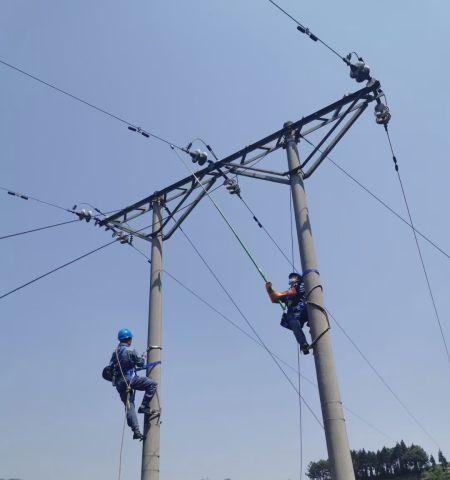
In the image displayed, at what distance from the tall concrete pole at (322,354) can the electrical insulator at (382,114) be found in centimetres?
134

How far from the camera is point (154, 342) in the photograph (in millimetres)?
8438

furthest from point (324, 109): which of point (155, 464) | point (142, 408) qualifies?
point (155, 464)

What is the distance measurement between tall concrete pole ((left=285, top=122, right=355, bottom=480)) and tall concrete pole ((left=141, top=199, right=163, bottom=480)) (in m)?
3.03

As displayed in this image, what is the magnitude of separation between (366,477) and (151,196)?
11682cm

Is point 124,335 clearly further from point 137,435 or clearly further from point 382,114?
point 382,114

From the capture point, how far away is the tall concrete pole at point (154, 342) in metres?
7.56

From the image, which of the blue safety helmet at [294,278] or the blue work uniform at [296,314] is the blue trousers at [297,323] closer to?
the blue work uniform at [296,314]

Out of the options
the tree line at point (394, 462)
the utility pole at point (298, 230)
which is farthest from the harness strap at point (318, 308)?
the tree line at point (394, 462)

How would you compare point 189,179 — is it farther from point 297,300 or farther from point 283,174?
point 297,300

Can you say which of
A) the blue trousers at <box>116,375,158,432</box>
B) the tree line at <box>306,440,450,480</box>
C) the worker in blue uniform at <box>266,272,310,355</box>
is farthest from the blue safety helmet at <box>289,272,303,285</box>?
the tree line at <box>306,440,450,480</box>

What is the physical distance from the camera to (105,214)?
1034cm

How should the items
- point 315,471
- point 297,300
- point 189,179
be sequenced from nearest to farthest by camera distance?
point 297,300, point 189,179, point 315,471

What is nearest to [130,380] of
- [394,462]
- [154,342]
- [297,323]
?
[154,342]

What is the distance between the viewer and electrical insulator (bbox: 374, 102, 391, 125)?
24.2 feet
